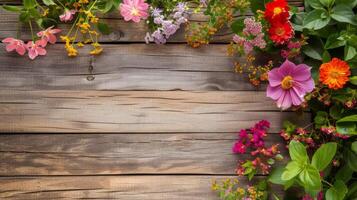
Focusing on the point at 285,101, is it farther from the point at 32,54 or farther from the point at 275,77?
the point at 32,54

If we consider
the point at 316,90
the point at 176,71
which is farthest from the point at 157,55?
the point at 316,90

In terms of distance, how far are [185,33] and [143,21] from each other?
0.16 m

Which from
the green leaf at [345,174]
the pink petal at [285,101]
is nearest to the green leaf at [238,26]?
the pink petal at [285,101]

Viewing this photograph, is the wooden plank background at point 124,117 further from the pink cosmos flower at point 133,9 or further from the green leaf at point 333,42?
the green leaf at point 333,42

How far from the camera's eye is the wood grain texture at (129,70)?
159 centimetres

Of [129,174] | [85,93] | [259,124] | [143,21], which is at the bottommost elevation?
[129,174]

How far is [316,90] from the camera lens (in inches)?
60.0

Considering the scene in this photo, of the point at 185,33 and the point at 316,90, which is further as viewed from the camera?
the point at 185,33

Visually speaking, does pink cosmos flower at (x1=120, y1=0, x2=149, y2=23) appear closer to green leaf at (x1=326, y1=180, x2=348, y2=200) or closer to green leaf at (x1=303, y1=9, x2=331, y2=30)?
green leaf at (x1=303, y1=9, x2=331, y2=30)

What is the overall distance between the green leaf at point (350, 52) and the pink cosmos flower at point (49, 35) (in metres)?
0.97

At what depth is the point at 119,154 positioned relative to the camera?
1.58 metres

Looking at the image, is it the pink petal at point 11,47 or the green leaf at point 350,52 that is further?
the pink petal at point 11,47

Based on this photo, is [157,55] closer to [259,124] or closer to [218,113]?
[218,113]

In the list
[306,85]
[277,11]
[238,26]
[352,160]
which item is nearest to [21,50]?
[238,26]
